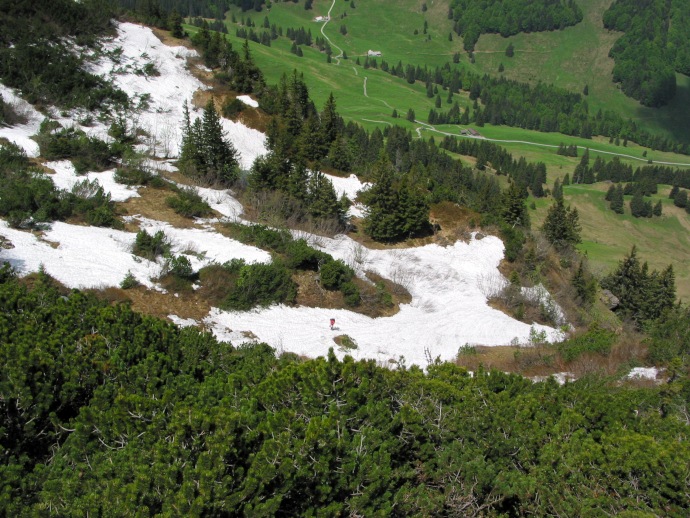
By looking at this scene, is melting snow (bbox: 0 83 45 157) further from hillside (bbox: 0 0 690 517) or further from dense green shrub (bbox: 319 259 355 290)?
dense green shrub (bbox: 319 259 355 290)

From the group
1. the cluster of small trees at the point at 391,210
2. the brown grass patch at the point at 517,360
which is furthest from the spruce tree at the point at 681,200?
the brown grass patch at the point at 517,360

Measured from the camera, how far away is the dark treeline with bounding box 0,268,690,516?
5.96 metres

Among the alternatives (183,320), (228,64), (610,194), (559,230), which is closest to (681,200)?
(610,194)

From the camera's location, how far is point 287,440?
264 inches

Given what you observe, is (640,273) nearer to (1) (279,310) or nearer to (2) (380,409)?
(1) (279,310)

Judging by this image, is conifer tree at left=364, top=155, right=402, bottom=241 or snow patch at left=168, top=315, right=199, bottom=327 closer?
snow patch at left=168, top=315, right=199, bottom=327

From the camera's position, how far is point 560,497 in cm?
709

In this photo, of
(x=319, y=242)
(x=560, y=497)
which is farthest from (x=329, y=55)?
(x=560, y=497)

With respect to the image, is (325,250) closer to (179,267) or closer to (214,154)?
(179,267)

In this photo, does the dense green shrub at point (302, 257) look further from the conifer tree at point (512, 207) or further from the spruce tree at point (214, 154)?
the conifer tree at point (512, 207)

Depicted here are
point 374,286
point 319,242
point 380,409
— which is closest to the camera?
point 380,409

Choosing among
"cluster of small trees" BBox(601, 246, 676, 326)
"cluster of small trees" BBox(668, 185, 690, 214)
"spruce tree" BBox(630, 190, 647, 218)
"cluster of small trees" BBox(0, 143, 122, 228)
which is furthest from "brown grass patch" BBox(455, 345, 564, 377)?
"cluster of small trees" BBox(668, 185, 690, 214)

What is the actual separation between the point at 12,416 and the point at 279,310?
1530 centimetres

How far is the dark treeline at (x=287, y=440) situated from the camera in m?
5.96
